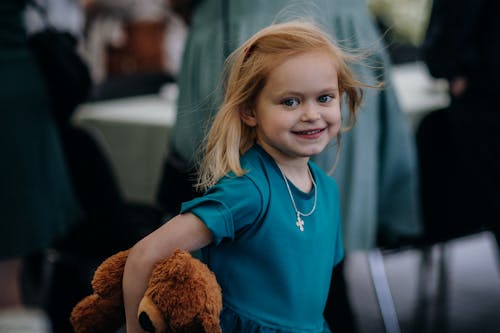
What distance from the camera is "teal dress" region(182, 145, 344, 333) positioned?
566mm

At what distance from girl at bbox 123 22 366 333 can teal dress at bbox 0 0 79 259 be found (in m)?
1.02

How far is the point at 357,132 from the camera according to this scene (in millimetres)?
955

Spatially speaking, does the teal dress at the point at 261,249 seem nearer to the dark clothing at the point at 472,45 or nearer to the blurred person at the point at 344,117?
the blurred person at the point at 344,117

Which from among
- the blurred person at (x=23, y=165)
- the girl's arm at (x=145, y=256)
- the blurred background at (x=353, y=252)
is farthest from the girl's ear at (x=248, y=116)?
the blurred person at (x=23, y=165)

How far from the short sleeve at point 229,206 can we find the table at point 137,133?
148 cm

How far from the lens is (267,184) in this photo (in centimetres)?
58

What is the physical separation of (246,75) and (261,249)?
154mm

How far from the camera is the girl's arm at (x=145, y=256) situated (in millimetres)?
535

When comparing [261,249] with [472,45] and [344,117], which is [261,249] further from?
[472,45]

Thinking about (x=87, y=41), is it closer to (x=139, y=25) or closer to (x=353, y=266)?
(x=139, y=25)

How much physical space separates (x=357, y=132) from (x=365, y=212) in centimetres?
13

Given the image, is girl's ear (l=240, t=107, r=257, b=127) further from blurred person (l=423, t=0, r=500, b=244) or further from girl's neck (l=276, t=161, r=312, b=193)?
blurred person (l=423, t=0, r=500, b=244)

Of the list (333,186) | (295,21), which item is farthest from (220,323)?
(295,21)

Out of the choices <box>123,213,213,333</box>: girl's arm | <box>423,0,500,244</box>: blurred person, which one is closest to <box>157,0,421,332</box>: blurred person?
<box>123,213,213,333</box>: girl's arm
